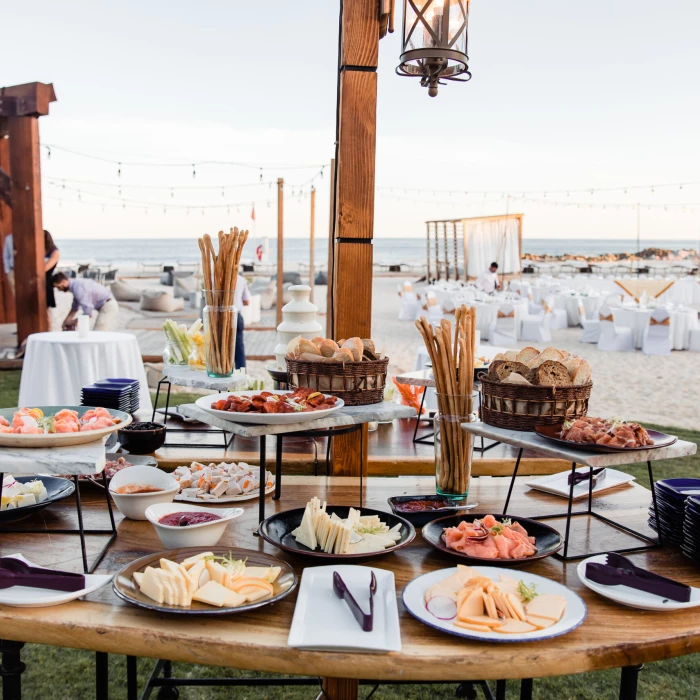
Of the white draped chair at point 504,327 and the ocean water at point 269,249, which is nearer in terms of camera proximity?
the white draped chair at point 504,327

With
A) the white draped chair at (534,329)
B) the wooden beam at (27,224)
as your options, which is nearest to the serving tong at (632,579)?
the wooden beam at (27,224)

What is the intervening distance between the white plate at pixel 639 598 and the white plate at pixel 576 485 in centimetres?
77

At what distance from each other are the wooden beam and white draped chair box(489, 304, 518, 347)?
7.69 meters

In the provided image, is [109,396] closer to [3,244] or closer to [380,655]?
[380,655]

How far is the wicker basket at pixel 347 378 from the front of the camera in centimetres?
202

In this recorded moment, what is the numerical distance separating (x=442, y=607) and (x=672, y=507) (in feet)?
2.68

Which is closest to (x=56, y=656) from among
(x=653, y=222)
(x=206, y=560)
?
(x=206, y=560)

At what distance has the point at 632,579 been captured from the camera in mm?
1483

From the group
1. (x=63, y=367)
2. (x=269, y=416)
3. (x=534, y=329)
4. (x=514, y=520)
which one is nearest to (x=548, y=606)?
(x=514, y=520)

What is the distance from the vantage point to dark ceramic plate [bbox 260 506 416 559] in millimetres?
1596

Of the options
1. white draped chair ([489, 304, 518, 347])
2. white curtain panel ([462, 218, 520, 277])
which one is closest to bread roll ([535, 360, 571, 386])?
white draped chair ([489, 304, 518, 347])

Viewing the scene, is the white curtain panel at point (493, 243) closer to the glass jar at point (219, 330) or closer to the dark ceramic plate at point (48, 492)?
the glass jar at point (219, 330)

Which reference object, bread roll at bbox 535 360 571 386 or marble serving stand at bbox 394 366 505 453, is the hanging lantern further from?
marble serving stand at bbox 394 366 505 453

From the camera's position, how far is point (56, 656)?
9.53ft
